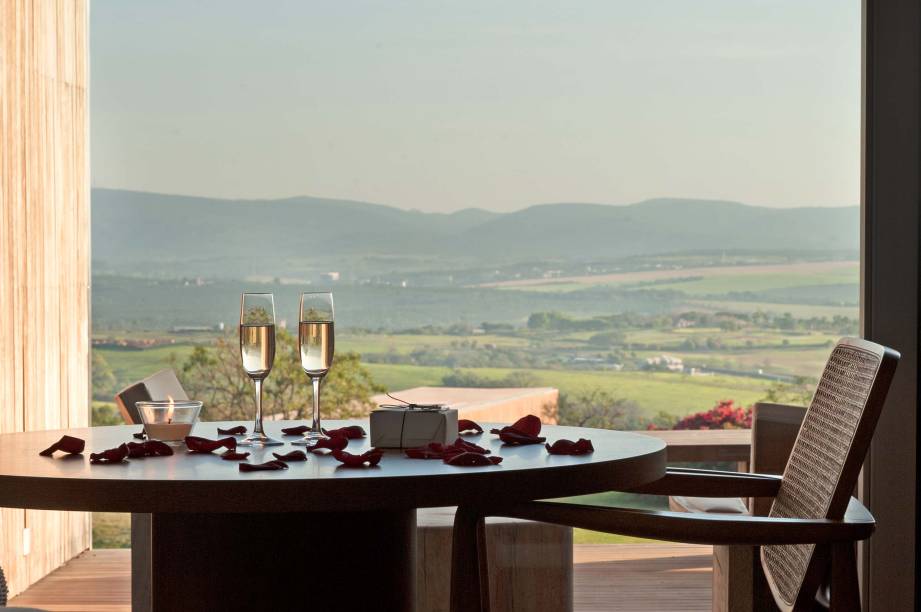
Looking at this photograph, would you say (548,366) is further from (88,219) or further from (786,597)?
(786,597)

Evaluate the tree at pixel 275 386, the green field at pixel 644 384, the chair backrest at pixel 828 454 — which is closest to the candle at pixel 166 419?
the chair backrest at pixel 828 454

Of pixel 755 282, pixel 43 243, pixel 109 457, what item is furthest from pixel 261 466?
pixel 755 282

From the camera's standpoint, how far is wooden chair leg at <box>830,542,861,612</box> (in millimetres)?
1607

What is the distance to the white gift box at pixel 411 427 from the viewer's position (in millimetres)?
1702

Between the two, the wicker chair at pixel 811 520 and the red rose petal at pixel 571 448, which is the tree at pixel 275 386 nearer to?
the wicker chair at pixel 811 520

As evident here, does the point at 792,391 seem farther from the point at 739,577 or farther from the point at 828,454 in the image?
the point at 828,454

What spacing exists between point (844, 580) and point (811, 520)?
Result: 108 mm

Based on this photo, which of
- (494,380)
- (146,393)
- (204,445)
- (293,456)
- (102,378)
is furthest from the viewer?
(494,380)

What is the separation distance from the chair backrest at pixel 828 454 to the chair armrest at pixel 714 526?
0.05 meters

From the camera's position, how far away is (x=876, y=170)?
305 cm

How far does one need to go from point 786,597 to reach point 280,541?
841mm

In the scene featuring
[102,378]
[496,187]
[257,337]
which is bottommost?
[102,378]

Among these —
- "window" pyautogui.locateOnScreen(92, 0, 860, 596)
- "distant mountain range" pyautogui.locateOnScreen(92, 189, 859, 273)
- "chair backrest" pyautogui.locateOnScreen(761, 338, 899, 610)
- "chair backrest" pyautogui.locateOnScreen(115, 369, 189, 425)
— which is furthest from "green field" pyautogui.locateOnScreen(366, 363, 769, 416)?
"chair backrest" pyautogui.locateOnScreen(761, 338, 899, 610)

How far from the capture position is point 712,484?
1.98 metres
